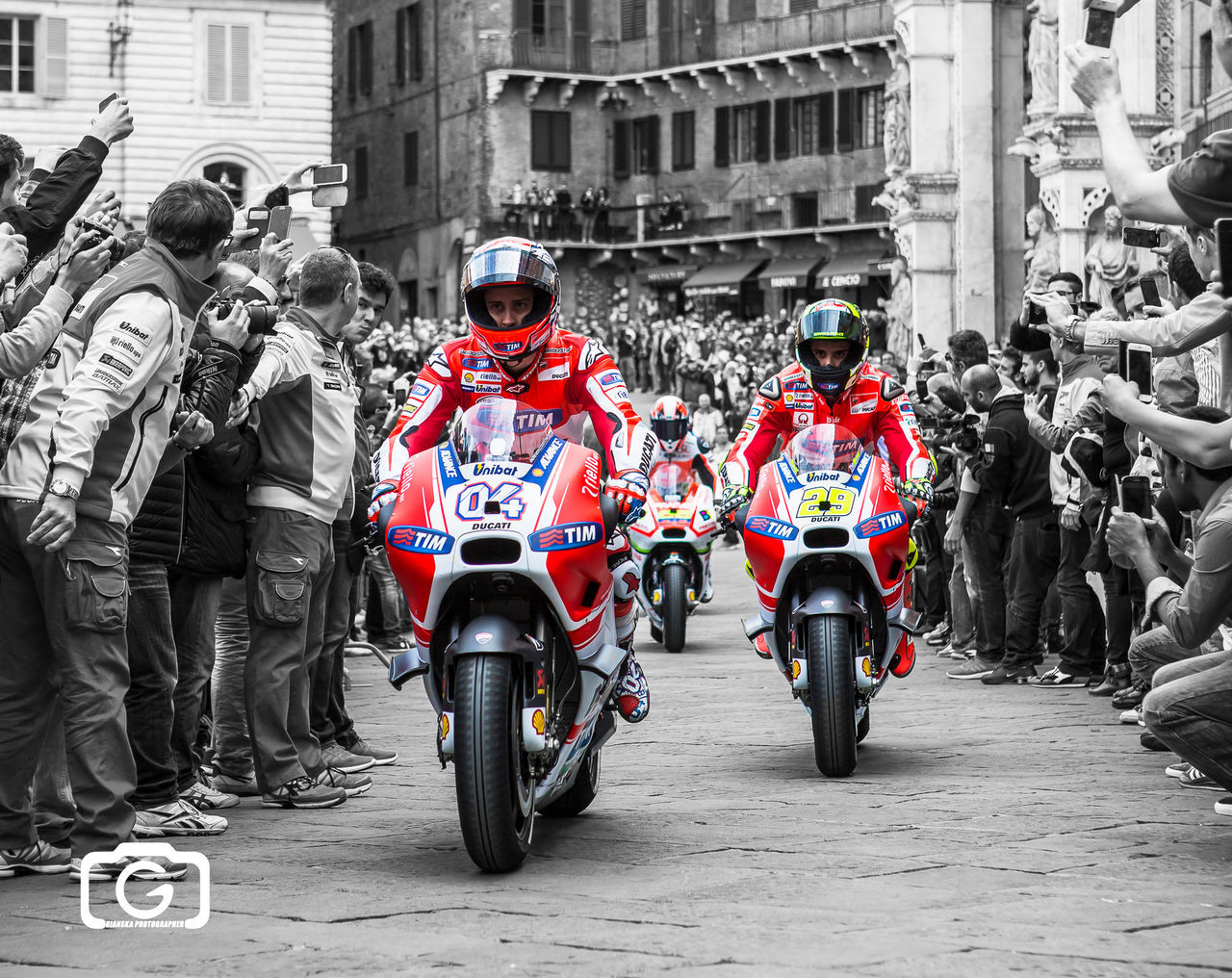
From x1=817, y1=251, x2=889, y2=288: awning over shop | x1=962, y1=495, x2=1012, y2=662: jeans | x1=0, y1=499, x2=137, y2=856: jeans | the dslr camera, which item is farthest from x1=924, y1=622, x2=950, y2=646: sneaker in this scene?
x1=817, y1=251, x2=889, y2=288: awning over shop

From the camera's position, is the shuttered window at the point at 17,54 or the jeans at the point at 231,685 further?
the shuttered window at the point at 17,54

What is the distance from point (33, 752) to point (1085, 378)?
7.08 metres

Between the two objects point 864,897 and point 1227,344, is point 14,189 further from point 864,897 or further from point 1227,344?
point 1227,344

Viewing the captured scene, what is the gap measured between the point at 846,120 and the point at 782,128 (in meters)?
2.59

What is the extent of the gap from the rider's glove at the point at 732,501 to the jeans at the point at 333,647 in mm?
1598

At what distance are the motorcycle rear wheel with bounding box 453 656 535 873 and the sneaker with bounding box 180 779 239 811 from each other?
1858mm

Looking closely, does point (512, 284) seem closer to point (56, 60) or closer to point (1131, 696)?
point (1131, 696)

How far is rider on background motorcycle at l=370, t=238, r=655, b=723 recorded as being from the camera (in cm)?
704

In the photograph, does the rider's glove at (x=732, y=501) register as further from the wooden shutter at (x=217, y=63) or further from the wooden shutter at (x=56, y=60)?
the wooden shutter at (x=217, y=63)

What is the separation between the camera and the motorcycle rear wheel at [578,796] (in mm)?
7434

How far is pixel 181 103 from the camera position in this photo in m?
49.2

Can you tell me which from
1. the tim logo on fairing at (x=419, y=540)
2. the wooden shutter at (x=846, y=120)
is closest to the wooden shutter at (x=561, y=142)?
the wooden shutter at (x=846, y=120)

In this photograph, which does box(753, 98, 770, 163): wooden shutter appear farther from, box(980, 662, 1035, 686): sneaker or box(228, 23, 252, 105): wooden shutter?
box(980, 662, 1035, 686): sneaker

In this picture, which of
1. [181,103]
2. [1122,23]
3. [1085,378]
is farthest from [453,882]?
[181,103]
